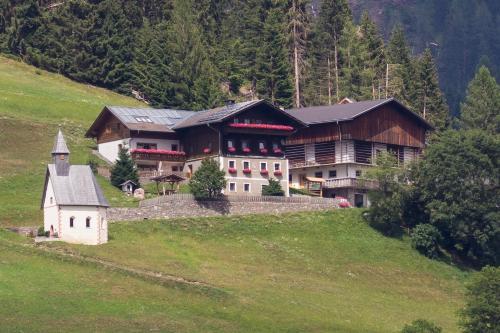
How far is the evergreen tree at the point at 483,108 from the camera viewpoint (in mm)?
139500

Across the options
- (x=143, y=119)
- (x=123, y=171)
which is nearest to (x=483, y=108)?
(x=143, y=119)

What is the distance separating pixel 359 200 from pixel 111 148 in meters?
21.2

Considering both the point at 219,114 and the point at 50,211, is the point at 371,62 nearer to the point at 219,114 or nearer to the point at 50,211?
the point at 219,114

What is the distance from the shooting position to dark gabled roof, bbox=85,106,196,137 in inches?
4843

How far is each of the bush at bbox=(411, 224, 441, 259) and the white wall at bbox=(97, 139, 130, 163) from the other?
25946mm

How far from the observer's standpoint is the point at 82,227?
322 feet

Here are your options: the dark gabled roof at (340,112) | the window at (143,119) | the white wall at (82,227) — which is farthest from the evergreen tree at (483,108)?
the white wall at (82,227)

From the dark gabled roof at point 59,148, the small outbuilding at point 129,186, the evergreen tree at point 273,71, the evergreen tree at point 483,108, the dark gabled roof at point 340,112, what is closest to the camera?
the dark gabled roof at point 59,148

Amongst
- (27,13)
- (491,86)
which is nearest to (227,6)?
(27,13)

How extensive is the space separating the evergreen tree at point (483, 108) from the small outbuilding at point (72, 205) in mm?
49395

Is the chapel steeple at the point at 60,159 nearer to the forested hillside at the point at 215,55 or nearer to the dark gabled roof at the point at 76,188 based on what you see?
the dark gabled roof at the point at 76,188

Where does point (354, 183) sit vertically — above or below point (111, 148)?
below

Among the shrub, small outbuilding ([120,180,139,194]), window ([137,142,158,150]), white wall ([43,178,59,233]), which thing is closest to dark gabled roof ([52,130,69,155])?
white wall ([43,178,59,233])

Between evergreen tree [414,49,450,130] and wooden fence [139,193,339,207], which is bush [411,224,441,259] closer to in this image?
wooden fence [139,193,339,207]
